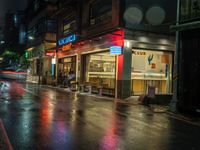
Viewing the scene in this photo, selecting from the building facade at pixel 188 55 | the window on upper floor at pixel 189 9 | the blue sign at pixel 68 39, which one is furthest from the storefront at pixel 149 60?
the blue sign at pixel 68 39

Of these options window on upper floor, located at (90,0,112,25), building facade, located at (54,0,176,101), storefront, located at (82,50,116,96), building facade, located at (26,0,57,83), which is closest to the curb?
building facade, located at (54,0,176,101)

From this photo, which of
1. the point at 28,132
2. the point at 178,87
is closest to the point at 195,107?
the point at 178,87

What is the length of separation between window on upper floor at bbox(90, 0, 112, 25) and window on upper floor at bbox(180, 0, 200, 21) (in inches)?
346

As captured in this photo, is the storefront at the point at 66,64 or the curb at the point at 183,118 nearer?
the curb at the point at 183,118

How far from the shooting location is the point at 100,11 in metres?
24.6

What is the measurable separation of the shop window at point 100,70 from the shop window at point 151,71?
1982 mm

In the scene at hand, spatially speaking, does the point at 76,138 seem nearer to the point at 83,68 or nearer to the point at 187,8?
the point at 187,8

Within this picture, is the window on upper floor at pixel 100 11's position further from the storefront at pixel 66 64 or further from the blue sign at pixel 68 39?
the storefront at pixel 66 64

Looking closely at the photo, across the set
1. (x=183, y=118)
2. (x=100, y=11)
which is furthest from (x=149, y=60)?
Answer: (x=183, y=118)

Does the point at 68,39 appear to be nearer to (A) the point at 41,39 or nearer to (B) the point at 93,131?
(A) the point at 41,39

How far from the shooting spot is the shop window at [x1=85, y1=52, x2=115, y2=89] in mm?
23625

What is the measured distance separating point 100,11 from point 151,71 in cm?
671

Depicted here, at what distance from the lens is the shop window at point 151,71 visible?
22.2 metres

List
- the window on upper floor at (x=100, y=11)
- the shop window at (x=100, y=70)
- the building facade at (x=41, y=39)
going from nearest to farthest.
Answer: the window on upper floor at (x=100, y=11) < the shop window at (x=100, y=70) < the building facade at (x=41, y=39)
